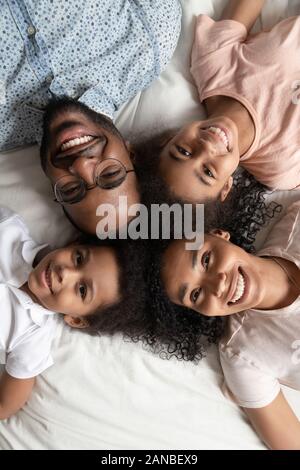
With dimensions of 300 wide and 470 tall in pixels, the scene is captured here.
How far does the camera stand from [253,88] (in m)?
1.19

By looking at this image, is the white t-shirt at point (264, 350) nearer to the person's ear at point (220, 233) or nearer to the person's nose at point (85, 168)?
the person's ear at point (220, 233)

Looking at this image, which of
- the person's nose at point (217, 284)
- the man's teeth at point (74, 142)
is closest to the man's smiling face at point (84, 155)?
the man's teeth at point (74, 142)

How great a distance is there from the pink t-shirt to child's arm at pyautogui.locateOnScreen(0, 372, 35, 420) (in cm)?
72

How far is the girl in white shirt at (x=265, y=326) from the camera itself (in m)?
1.03

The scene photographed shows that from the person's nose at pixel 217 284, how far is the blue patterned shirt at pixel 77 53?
45cm

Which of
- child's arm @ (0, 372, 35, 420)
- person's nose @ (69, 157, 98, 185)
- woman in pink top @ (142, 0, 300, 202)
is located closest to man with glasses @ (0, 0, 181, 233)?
person's nose @ (69, 157, 98, 185)

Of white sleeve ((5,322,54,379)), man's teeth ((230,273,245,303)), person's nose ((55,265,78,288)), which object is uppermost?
person's nose ((55,265,78,288))

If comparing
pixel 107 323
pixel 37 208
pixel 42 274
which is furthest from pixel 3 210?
pixel 107 323

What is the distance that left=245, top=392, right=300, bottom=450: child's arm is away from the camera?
3.68 feet

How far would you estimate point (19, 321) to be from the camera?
42.1 inches

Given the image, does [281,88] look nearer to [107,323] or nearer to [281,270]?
[281,270]

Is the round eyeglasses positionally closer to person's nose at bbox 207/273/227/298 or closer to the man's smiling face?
the man's smiling face

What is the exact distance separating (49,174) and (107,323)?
13.5 inches

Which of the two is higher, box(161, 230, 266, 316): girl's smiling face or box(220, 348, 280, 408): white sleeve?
box(161, 230, 266, 316): girl's smiling face
